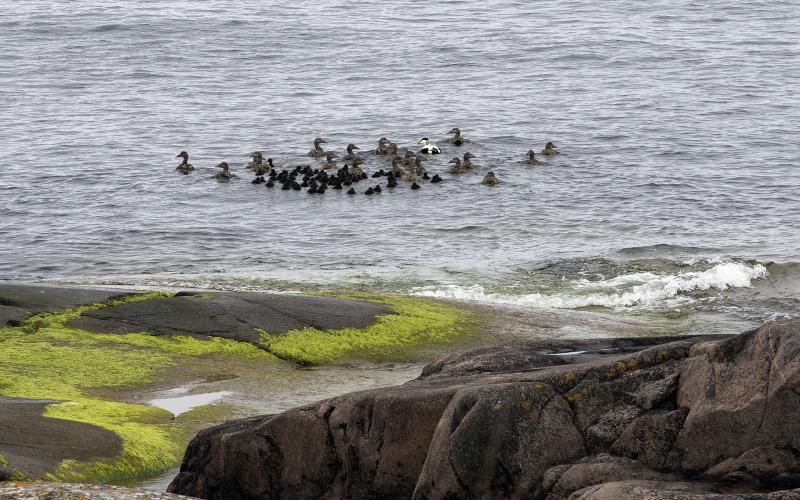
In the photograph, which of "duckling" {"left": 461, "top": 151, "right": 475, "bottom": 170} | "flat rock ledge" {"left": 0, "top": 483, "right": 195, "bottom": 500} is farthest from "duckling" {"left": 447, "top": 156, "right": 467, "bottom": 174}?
"flat rock ledge" {"left": 0, "top": 483, "right": 195, "bottom": 500}

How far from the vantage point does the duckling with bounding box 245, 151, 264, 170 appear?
44494mm

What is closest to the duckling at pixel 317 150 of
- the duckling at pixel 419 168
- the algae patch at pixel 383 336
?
the duckling at pixel 419 168

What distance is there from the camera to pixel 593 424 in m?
11.8

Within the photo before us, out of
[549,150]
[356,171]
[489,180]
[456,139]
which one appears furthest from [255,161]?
[549,150]

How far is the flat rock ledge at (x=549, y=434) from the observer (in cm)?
1064

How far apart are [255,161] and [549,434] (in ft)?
111

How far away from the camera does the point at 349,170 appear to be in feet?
143

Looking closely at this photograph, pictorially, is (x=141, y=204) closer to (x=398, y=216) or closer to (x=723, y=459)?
(x=398, y=216)

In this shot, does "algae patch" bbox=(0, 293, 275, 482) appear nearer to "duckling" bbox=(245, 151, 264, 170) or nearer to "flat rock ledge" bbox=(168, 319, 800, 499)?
"flat rock ledge" bbox=(168, 319, 800, 499)

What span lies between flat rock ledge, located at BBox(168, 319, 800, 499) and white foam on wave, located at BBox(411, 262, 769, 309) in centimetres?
1412

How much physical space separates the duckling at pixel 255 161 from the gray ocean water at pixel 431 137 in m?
0.36

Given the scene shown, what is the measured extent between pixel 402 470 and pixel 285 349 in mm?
9323

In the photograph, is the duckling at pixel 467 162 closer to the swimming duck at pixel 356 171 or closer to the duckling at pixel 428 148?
the duckling at pixel 428 148

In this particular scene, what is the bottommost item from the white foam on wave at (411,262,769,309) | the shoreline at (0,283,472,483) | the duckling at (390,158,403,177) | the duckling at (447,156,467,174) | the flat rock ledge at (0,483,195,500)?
the white foam on wave at (411,262,769,309)
